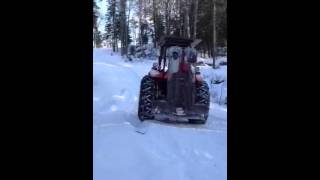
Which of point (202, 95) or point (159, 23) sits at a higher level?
point (159, 23)

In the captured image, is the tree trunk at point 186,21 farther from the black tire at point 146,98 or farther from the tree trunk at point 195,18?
the black tire at point 146,98

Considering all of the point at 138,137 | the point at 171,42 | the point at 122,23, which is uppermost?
the point at 122,23

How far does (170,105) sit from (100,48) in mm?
537

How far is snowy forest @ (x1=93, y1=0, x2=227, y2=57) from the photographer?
2.61 m

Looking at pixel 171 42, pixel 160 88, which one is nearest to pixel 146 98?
pixel 160 88

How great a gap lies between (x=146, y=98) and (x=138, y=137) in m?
0.24

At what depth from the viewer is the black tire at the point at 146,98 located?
2.68 metres

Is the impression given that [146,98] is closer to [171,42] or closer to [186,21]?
[171,42]

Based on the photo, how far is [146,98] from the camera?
270 cm

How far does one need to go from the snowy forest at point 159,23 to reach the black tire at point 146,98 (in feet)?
0.53

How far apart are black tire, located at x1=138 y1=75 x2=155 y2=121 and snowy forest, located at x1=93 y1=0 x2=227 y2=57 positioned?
161 mm

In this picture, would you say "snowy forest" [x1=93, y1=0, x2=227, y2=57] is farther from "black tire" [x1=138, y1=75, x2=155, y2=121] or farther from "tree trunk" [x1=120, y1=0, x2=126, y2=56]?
"black tire" [x1=138, y1=75, x2=155, y2=121]
